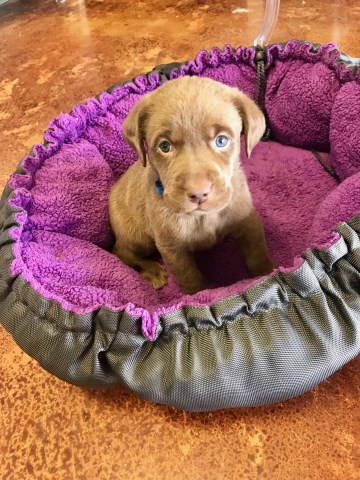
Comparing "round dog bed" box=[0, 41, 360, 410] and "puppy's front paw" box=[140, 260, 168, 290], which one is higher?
"round dog bed" box=[0, 41, 360, 410]

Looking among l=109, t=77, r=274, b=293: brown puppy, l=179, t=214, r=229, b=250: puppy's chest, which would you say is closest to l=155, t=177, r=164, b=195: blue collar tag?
l=109, t=77, r=274, b=293: brown puppy

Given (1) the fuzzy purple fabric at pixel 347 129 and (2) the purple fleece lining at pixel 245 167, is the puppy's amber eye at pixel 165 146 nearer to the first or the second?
(2) the purple fleece lining at pixel 245 167

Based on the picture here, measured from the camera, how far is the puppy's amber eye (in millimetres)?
1514

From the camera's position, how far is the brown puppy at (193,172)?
1439mm

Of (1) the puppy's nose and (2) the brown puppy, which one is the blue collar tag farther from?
(1) the puppy's nose

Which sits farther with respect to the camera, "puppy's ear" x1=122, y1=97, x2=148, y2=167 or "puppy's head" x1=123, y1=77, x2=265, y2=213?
"puppy's ear" x1=122, y1=97, x2=148, y2=167

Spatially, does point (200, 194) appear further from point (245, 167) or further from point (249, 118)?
point (245, 167)

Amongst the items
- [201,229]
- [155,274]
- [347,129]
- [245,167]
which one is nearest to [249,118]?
[201,229]

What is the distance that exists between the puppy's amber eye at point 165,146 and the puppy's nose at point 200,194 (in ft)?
0.67

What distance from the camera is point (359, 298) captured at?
1413 millimetres

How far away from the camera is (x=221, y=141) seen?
1.51 metres

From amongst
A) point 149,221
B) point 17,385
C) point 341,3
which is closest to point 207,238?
point 149,221

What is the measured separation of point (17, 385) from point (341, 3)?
3.67 metres

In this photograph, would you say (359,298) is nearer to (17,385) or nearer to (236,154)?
(236,154)
